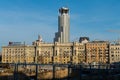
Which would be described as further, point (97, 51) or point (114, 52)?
point (97, 51)

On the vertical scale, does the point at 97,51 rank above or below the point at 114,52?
above

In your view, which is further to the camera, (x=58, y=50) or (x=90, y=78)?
(x=58, y=50)

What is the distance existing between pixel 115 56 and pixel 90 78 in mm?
159606

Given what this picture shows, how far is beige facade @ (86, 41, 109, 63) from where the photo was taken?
617 ft

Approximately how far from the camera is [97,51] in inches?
7446

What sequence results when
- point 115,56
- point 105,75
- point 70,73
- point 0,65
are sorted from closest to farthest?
point 105,75
point 70,73
point 0,65
point 115,56

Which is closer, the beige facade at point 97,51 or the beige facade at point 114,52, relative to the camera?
the beige facade at point 114,52

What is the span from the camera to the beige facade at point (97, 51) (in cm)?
18812

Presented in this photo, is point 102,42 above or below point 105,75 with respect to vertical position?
above

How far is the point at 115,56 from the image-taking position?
187375 mm

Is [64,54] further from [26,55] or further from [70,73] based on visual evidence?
[70,73]

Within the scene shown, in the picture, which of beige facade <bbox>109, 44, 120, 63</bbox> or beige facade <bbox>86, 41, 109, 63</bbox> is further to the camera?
beige facade <bbox>86, 41, 109, 63</bbox>

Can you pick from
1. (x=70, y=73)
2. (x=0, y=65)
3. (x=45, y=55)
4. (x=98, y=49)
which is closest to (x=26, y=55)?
(x=45, y=55)

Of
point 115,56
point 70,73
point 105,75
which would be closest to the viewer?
point 105,75
